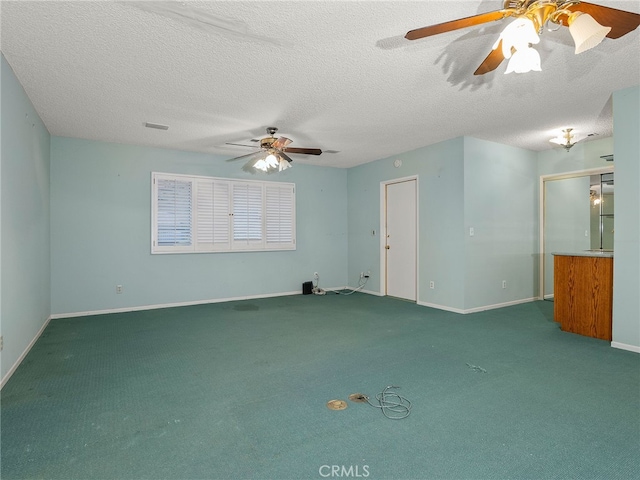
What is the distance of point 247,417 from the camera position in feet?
7.34

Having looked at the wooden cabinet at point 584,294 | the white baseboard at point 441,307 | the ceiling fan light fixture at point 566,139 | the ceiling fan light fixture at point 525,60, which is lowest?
the white baseboard at point 441,307

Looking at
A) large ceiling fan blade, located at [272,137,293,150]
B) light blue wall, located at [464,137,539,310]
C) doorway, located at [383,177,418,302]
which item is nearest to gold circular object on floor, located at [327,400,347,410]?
large ceiling fan blade, located at [272,137,293,150]

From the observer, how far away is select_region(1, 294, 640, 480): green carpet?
1790 millimetres

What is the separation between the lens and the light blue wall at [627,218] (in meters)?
3.42

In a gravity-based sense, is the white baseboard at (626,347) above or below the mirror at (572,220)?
below

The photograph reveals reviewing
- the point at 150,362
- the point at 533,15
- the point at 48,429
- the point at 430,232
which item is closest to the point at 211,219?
the point at 150,362

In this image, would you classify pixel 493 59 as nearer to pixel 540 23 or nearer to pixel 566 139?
pixel 540 23

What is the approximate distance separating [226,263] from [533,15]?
536 cm

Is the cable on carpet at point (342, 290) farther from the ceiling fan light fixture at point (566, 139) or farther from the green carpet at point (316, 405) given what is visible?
the ceiling fan light fixture at point (566, 139)

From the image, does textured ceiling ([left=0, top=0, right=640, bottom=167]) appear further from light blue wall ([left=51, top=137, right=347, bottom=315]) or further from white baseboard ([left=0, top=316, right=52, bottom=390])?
white baseboard ([left=0, top=316, right=52, bottom=390])

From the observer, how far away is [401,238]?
20.7 feet

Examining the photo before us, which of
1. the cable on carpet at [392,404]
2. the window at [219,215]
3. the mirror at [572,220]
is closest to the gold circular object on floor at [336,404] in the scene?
the cable on carpet at [392,404]

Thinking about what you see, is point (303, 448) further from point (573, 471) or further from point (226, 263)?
point (226, 263)

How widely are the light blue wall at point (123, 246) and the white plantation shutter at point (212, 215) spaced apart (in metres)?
0.18
